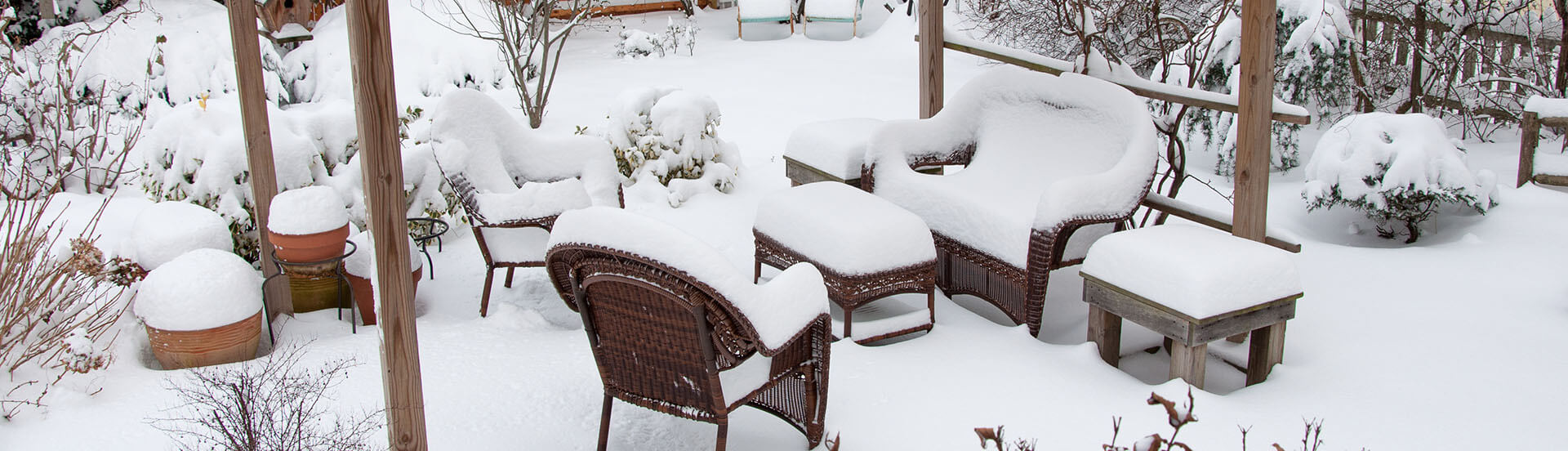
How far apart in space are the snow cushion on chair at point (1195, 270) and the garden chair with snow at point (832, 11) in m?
10.2

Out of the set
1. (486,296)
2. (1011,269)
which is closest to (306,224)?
(486,296)

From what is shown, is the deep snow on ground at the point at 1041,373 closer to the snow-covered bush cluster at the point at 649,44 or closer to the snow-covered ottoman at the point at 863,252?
the snow-covered ottoman at the point at 863,252

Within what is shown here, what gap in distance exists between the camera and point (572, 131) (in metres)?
8.30

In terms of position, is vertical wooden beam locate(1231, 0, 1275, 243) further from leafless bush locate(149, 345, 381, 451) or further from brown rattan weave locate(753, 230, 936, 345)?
leafless bush locate(149, 345, 381, 451)

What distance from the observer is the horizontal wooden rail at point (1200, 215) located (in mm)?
3844

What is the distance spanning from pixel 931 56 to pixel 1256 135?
1867 mm

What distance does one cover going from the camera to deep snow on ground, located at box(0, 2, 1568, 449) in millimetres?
3215

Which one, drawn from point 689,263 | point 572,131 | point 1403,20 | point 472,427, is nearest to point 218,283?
point 472,427

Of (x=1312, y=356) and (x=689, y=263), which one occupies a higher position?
(x=689, y=263)

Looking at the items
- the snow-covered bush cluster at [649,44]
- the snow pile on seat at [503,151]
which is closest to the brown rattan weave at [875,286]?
the snow pile on seat at [503,151]

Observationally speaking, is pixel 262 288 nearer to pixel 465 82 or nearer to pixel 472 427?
pixel 472 427

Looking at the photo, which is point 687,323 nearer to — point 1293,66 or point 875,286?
point 875,286

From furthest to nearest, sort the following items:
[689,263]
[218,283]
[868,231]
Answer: [868,231]
[218,283]
[689,263]

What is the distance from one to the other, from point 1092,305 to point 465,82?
6.05 m
